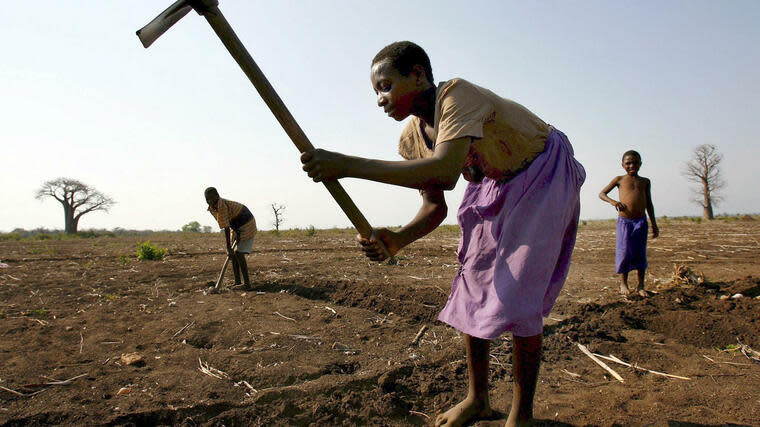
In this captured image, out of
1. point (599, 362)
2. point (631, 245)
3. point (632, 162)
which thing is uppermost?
point (632, 162)

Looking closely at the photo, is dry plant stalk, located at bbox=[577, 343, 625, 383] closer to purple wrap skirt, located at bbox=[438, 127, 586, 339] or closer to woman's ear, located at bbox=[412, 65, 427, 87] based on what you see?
purple wrap skirt, located at bbox=[438, 127, 586, 339]

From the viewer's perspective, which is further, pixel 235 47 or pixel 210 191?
pixel 210 191

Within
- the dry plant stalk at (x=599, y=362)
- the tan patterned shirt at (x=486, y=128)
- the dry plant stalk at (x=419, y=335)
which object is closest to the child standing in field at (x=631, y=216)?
the dry plant stalk at (x=599, y=362)

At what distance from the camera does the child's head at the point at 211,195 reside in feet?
20.4

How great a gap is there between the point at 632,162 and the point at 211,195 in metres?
5.75

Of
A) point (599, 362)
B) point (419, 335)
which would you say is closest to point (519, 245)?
point (599, 362)

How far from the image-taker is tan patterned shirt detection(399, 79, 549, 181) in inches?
58.3

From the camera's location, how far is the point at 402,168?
1.43m

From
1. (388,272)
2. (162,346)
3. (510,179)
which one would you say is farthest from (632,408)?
(388,272)

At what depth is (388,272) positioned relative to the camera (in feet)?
22.0

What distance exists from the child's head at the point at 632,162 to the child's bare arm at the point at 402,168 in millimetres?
4970

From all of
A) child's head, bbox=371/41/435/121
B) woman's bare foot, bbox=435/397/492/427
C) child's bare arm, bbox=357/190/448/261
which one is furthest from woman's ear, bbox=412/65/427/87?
woman's bare foot, bbox=435/397/492/427

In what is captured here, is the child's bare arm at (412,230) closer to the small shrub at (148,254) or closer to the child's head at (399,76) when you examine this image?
the child's head at (399,76)

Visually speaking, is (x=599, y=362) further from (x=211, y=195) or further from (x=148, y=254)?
(x=148, y=254)
